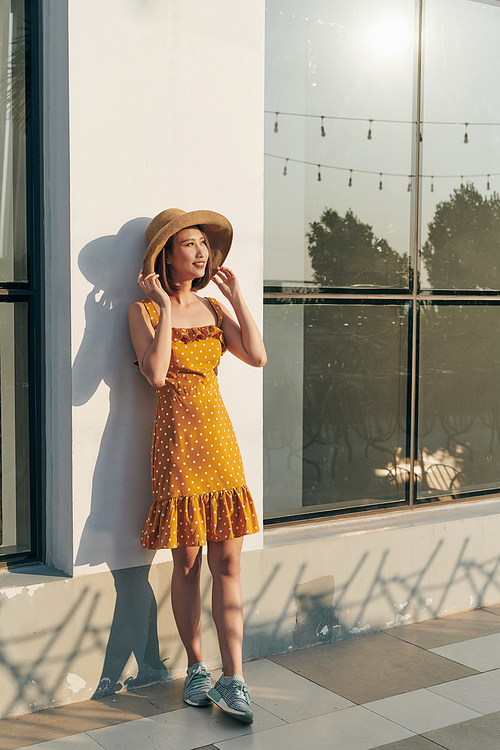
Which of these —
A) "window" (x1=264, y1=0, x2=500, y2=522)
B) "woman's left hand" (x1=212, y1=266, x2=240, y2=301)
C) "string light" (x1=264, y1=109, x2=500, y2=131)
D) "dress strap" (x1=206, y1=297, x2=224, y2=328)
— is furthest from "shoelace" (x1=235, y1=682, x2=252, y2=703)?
"string light" (x1=264, y1=109, x2=500, y2=131)

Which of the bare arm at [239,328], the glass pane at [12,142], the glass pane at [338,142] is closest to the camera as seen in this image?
the glass pane at [12,142]

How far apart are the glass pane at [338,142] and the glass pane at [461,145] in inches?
7.1

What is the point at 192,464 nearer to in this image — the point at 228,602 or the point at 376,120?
the point at 228,602

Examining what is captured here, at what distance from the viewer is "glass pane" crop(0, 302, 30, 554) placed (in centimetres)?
356

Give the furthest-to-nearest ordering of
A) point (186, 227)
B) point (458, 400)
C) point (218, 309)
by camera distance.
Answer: point (458, 400) < point (218, 309) < point (186, 227)

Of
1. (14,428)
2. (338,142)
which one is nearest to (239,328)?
(14,428)

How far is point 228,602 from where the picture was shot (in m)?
3.54

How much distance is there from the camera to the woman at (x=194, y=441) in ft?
11.2

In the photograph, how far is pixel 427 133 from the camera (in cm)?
484

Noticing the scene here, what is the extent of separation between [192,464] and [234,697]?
1.02m

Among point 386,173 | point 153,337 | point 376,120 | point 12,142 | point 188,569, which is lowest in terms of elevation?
point 188,569

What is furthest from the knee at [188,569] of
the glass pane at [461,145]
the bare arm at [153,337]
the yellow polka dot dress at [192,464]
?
the glass pane at [461,145]

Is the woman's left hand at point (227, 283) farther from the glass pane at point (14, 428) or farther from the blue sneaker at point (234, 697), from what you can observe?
the blue sneaker at point (234, 697)

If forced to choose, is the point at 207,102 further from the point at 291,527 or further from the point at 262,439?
the point at 291,527
